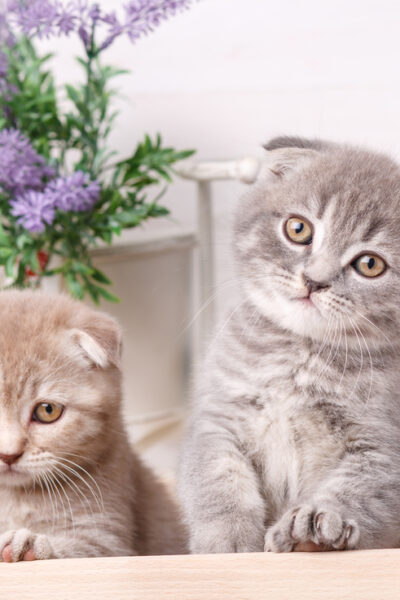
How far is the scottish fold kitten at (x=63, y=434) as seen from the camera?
2.94ft

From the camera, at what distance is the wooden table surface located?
74 centimetres

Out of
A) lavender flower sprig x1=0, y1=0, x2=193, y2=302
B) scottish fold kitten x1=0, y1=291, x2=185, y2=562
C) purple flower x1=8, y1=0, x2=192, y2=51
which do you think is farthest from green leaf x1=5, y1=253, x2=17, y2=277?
purple flower x1=8, y1=0, x2=192, y2=51

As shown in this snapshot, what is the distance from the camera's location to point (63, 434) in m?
0.91

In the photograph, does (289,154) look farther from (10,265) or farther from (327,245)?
(10,265)

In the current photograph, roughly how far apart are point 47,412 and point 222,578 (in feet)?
1.00

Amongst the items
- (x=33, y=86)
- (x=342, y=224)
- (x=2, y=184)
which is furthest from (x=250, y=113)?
(x=342, y=224)

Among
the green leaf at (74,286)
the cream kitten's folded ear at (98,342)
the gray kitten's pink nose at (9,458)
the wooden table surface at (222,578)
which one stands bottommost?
the wooden table surface at (222,578)

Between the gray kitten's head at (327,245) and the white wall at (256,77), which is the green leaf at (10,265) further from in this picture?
the white wall at (256,77)

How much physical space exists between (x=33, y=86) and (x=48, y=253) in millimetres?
297

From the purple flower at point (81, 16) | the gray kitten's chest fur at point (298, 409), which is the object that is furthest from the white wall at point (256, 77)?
the gray kitten's chest fur at point (298, 409)

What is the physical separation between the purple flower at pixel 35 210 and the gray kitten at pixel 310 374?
37 cm

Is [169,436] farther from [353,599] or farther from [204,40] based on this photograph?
[204,40]

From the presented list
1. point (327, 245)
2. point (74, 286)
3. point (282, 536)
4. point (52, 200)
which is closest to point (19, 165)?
point (52, 200)

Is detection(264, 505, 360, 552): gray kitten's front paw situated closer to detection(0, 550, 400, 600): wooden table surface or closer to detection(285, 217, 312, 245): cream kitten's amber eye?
detection(0, 550, 400, 600): wooden table surface
